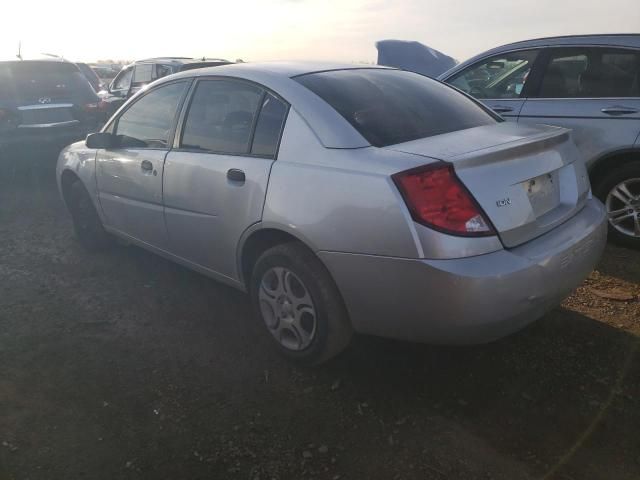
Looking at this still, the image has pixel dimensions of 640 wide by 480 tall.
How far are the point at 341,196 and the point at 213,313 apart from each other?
5.28 ft

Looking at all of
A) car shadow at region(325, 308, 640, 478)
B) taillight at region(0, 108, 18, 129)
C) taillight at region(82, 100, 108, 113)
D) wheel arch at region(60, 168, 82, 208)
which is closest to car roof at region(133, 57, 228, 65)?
taillight at region(82, 100, 108, 113)

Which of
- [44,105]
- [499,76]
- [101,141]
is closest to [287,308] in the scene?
[101,141]

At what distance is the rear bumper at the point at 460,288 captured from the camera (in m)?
2.17

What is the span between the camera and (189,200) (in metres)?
3.24

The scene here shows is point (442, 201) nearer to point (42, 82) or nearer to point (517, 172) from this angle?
point (517, 172)

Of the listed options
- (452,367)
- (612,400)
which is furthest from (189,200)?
(612,400)

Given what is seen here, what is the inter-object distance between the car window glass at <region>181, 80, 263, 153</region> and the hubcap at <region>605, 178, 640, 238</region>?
309 centimetres

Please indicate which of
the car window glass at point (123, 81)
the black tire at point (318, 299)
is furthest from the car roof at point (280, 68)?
the car window glass at point (123, 81)

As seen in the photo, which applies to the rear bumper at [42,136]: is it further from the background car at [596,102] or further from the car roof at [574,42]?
the background car at [596,102]

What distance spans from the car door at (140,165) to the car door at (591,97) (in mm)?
3064

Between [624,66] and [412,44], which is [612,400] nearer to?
[624,66]

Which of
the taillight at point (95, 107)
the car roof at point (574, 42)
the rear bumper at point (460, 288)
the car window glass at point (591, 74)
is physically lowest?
the rear bumper at point (460, 288)

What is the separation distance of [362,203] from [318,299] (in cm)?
57

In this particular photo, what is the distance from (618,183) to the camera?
14.0 ft
